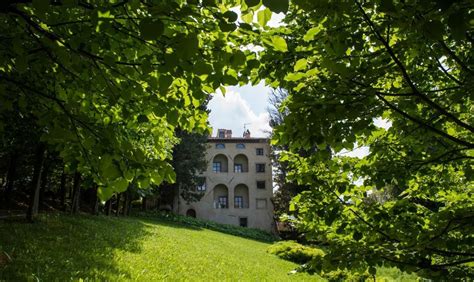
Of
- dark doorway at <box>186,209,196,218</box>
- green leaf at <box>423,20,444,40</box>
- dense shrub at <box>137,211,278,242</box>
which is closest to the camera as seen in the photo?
green leaf at <box>423,20,444,40</box>

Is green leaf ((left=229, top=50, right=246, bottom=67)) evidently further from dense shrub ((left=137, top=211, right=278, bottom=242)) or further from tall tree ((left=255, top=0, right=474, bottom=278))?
dense shrub ((left=137, top=211, right=278, bottom=242))

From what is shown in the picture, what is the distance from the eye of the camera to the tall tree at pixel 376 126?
2.77m

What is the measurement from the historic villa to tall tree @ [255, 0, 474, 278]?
42.2 m

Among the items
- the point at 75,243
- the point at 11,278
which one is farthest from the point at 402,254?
the point at 75,243

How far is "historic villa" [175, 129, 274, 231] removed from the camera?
46.4 metres

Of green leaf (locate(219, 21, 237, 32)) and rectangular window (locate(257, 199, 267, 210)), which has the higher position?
rectangular window (locate(257, 199, 267, 210))

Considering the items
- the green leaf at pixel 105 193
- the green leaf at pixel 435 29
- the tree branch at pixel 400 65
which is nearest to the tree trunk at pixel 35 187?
the green leaf at pixel 105 193

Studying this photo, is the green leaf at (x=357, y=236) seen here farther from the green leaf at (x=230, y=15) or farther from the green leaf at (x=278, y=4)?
the green leaf at (x=278, y=4)

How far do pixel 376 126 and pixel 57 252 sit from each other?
754cm

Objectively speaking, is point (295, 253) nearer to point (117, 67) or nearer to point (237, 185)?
point (117, 67)

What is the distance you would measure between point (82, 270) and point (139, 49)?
4.88 meters

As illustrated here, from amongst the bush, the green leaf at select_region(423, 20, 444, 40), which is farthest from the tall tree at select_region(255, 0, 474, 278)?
the bush

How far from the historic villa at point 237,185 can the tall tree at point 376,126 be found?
42205mm

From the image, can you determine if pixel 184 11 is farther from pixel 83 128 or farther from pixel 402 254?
pixel 402 254
